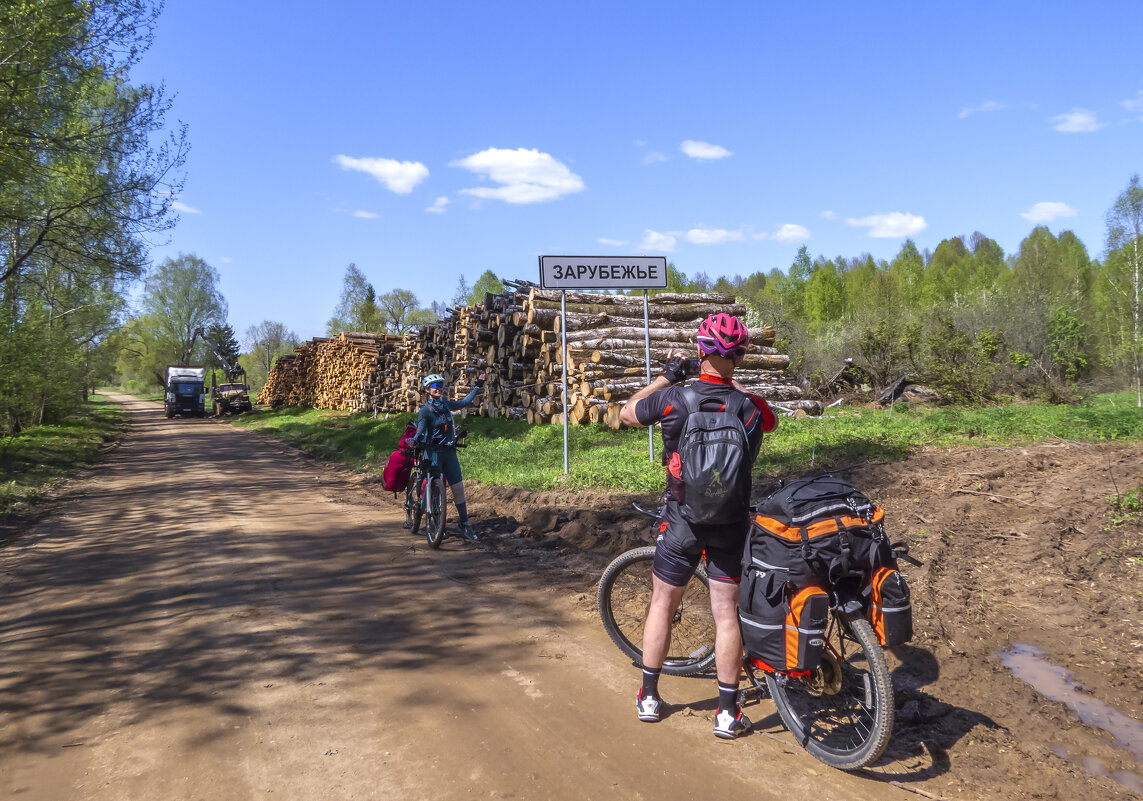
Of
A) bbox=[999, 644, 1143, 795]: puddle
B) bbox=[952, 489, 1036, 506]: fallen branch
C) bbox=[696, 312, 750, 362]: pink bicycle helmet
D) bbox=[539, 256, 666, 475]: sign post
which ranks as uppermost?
bbox=[539, 256, 666, 475]: sign post

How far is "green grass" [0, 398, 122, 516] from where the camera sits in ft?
39.7

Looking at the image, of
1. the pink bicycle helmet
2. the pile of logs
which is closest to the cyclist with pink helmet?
the pink bicycle helmet

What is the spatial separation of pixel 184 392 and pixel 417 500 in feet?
119

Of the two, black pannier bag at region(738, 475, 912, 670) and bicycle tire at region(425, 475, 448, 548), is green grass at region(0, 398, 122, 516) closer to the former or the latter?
bicycle tire at region(425, 475, 448, 548)

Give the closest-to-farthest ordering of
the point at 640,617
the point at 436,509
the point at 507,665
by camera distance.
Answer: the point at 507,665
the point at 640,617
the point at 436,509

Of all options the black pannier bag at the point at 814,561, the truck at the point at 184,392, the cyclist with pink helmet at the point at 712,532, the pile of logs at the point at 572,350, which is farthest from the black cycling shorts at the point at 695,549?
the truck at the point at 184,392

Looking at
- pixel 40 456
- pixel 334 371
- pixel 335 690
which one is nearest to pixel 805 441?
pixel 335 690

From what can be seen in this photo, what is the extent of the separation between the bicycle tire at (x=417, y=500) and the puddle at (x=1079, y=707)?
5765 mm

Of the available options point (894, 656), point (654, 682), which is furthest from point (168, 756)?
point (894, 656)

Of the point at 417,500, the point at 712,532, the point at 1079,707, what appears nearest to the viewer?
the point at 712,532

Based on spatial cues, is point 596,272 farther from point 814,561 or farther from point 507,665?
point 814,561

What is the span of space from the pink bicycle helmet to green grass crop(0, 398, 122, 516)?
455 inches

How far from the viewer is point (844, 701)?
3.35m

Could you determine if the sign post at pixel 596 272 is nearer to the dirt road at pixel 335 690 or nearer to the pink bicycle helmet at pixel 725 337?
the dirt road at pixel 335 690
